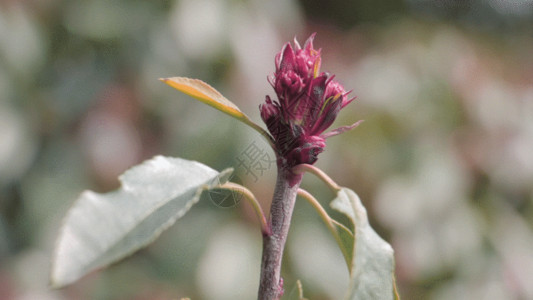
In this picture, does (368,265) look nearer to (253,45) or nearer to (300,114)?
(300,114)

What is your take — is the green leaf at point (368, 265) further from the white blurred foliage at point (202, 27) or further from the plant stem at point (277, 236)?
the white blurred foliage at point (202, 27)

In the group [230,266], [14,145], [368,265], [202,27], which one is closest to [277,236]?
[368,265]

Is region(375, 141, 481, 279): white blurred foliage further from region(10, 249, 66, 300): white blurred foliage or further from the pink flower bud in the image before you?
the pink flower bud

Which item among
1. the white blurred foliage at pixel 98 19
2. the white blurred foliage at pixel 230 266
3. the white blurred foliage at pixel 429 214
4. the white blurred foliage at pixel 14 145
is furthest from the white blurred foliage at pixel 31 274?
the white blurred foliage at pixel 429 214

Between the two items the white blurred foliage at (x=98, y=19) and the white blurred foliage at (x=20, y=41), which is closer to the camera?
the white blurred foliage at (x=20, y=41)

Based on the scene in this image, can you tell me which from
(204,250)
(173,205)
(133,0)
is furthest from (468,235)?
(173,205)

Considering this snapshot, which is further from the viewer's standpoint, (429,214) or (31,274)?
(429,214)

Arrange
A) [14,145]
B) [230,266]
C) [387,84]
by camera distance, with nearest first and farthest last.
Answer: [230,266] < [14,145] < [387,84]

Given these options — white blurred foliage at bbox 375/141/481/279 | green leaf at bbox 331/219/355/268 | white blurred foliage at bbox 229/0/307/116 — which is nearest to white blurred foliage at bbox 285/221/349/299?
white blurred foliage at bbox 375/141/481/279
